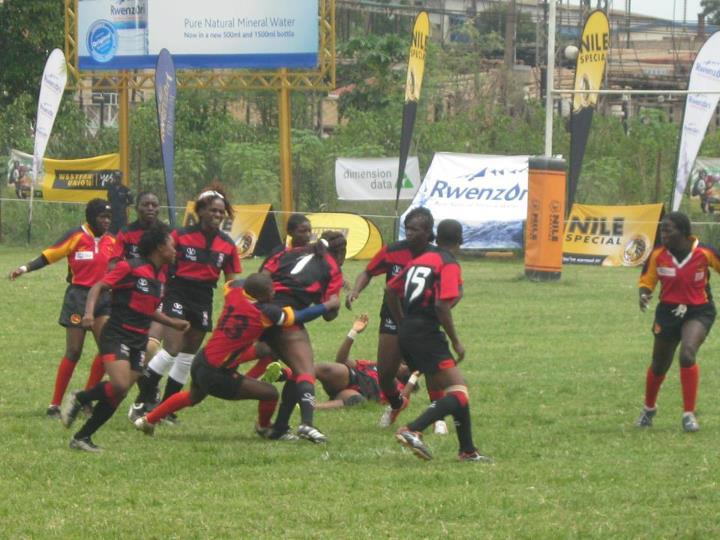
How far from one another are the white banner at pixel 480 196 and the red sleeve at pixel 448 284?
21.4 m

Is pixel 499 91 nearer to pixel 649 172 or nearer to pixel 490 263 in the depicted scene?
pixel 649 172

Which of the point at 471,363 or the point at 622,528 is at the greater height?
the point at 622,528

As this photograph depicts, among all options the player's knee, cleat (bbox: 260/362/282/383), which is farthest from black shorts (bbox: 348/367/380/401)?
cleat (bbox: 260/362/282/383)

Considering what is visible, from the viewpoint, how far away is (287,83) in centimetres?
3306

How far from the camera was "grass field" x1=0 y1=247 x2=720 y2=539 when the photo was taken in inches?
307

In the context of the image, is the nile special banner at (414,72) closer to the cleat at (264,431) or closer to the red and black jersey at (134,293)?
the cleat at (264,431)

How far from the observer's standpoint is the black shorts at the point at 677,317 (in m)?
11.5

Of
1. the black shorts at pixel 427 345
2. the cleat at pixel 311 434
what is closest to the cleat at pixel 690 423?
the black shorts at pixel 427 345

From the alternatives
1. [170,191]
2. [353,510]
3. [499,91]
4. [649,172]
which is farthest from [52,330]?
[499,91]

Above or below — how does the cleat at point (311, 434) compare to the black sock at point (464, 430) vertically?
below

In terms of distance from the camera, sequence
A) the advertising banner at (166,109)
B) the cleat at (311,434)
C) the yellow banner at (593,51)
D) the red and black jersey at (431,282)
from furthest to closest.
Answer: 1. the yellow banner at (593,51)
2. the advertising banner at (166,109)
3. the cleat at (311,434)
4. the red and black jersey at (431,282)

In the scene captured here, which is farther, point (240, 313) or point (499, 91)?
point (499, 91)

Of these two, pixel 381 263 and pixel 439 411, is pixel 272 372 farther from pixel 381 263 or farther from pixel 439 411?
pixel 439 411

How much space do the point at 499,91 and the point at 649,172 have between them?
17922mm
